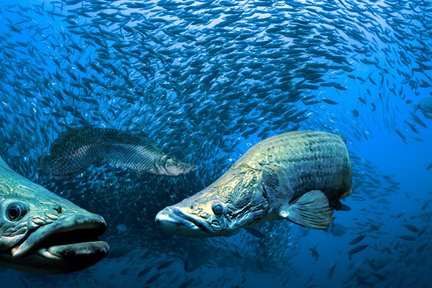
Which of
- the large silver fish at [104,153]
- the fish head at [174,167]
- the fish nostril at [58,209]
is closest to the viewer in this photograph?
the fish nostril at [58,209]

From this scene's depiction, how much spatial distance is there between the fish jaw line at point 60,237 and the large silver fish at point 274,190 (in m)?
0.46

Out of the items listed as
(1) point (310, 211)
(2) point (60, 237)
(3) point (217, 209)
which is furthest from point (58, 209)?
(1) point (310, 211)

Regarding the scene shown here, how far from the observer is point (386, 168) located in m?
58.7

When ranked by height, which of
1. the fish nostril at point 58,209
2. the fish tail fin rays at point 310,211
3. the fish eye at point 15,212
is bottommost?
the fish tail fin rays at point 310,211

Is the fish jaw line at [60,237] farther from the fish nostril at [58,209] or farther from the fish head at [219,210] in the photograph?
the fish head at [219,210]

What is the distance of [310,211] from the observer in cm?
253

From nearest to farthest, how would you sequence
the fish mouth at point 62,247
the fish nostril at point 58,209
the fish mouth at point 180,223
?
the fish mouth at point 62,247 → the fish nostril at point 58,209 → the fish mouth at point 180,223

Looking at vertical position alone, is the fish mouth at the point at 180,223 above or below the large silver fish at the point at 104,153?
above

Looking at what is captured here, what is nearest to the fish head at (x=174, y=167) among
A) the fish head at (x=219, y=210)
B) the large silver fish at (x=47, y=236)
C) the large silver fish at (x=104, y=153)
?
the large silver fish at (x=104, y=153)

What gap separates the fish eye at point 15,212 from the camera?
186 cm

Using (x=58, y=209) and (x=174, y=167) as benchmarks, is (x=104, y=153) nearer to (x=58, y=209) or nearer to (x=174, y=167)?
(x=174, y=167)

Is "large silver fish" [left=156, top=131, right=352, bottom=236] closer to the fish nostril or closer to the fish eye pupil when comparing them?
the fish eye pupil

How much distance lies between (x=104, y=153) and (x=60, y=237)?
243 cm

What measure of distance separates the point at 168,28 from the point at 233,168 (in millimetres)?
8303
